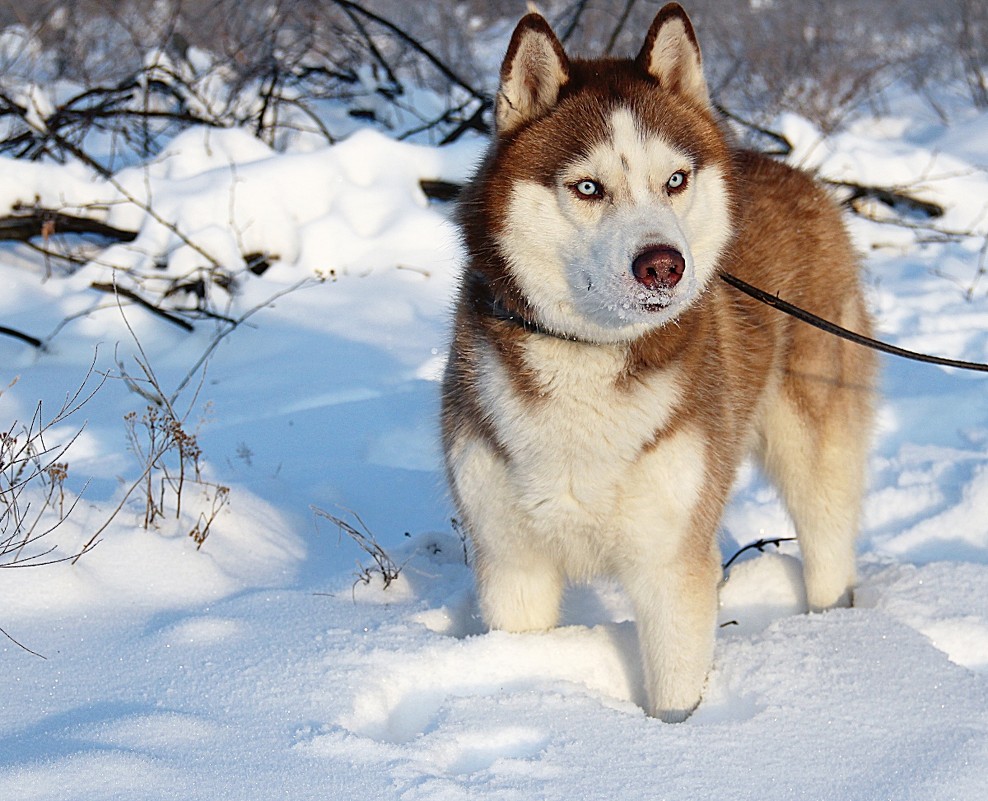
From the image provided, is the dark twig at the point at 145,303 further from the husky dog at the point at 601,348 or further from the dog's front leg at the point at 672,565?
A: the dog's front leg at the point at 672,565

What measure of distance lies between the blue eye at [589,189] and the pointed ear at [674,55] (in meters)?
0.44

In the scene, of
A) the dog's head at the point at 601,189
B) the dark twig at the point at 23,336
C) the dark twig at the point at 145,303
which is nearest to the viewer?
the dog's head at the point at 601,189

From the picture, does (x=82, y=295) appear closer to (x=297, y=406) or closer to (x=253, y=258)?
(x=253, y=258)

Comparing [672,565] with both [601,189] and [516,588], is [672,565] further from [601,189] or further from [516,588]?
[601,189]

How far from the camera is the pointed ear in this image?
8.91 feet

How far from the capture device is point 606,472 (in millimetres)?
2604

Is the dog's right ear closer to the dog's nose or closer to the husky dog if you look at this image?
the husky dog

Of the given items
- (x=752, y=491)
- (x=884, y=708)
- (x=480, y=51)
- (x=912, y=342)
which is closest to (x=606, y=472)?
(x=884, y=708)

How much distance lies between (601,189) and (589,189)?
0.03 meters

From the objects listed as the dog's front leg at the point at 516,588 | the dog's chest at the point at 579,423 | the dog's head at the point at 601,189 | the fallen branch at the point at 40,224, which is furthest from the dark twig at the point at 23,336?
the dog's chest at the point at 579,423

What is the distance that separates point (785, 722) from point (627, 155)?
1330 millimetres

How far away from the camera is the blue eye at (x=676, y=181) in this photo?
2.57m

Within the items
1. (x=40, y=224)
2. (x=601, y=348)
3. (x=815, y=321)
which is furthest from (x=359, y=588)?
(x=40, y=224)

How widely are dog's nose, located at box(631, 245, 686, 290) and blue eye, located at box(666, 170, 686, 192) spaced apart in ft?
0.98
